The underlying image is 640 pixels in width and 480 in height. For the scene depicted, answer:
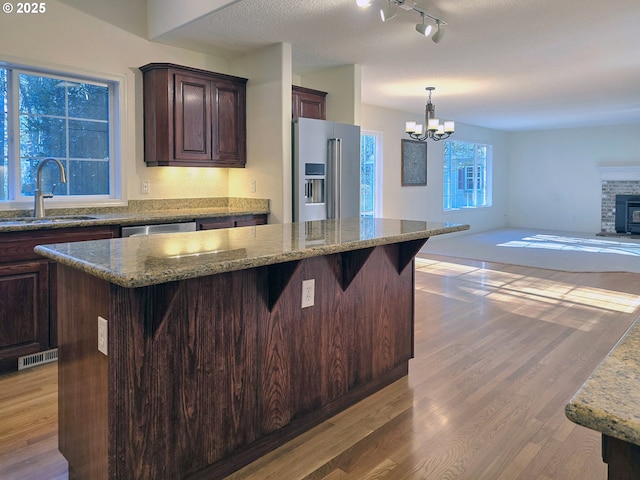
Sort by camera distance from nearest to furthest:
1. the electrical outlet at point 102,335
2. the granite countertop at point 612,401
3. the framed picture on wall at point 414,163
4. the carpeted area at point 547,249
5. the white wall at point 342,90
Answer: the granite countertop at point 612,401 → the electrical outlet at point 102,335 → the white wall at point 342,90 → the carpeted area at point 547,249 → the framed picture on wall at point 414,163

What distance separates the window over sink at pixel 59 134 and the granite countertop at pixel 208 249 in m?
2.24

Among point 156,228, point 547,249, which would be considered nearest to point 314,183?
point 156,228

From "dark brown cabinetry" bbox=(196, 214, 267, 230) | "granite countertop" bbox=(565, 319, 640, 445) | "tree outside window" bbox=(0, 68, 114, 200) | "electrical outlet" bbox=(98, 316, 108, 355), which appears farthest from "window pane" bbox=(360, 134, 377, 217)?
"granite countertop" bbox=(565, 319, 640, 445)

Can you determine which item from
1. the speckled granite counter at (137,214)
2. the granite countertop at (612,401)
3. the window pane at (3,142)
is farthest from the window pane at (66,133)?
the granite countertop at (612,401)

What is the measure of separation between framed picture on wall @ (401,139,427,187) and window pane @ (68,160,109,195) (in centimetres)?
552

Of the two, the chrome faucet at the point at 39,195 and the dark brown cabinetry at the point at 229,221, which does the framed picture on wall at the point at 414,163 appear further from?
the chrome faucet at the point at 39,195

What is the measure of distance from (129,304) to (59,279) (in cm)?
52

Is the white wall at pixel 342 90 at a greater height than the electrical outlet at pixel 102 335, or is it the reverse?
the white wall at pixel 342 90

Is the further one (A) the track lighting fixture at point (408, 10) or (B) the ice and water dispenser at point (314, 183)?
(B) the ice and water dispenser at point (314, 183)

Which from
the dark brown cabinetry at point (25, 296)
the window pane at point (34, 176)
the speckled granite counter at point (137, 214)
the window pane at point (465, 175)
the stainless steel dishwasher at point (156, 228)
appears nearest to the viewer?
the dark brown cabinetry at point (25, 296)

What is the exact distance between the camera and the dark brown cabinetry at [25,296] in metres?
3.04

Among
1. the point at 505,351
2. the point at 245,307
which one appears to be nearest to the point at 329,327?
the point at 245,307

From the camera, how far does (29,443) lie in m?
2.24

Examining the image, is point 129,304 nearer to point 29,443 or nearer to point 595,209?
point 29,443
